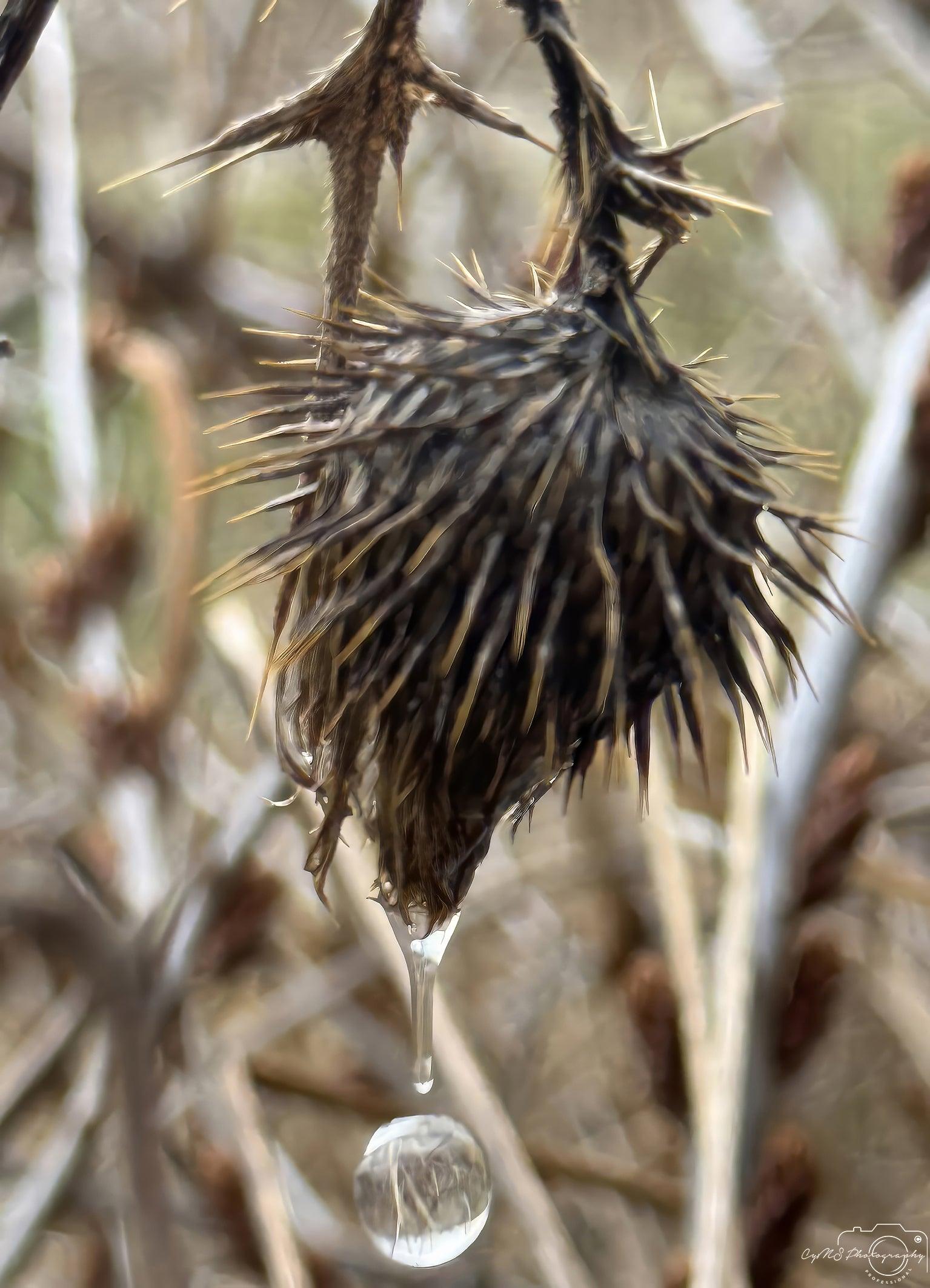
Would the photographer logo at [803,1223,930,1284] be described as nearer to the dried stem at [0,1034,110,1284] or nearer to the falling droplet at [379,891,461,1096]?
the dried stem at [0,1034,110,1284]

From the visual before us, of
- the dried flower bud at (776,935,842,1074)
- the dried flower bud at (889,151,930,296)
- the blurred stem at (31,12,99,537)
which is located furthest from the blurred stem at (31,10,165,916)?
the dried flower bud at (889,151,930,296)

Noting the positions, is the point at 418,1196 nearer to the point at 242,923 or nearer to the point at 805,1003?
the point at 805,1003

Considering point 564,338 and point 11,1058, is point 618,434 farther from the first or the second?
point 11,1058

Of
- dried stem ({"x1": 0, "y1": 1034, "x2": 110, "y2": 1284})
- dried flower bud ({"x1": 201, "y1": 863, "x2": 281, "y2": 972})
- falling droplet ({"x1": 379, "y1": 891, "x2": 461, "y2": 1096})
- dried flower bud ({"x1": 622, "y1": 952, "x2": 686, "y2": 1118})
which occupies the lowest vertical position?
dried flower bud ({"x1": 622, "y1": 952, "x2": 686, "y2": 1118})

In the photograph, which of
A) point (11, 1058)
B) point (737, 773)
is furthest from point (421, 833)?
point (11, 1058)

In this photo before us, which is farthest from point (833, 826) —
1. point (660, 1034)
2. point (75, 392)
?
point (75, 392)

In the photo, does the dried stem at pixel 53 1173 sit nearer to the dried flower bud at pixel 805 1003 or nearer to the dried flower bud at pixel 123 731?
the dried flower bud at pixel 123 731

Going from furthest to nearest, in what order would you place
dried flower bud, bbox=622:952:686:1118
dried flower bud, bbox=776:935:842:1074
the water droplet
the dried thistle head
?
dried flower bud, bbox=622:952:686:1118
dried flower bud, bbox=776:935:842:1074
the water droplet
the dried thistle head
